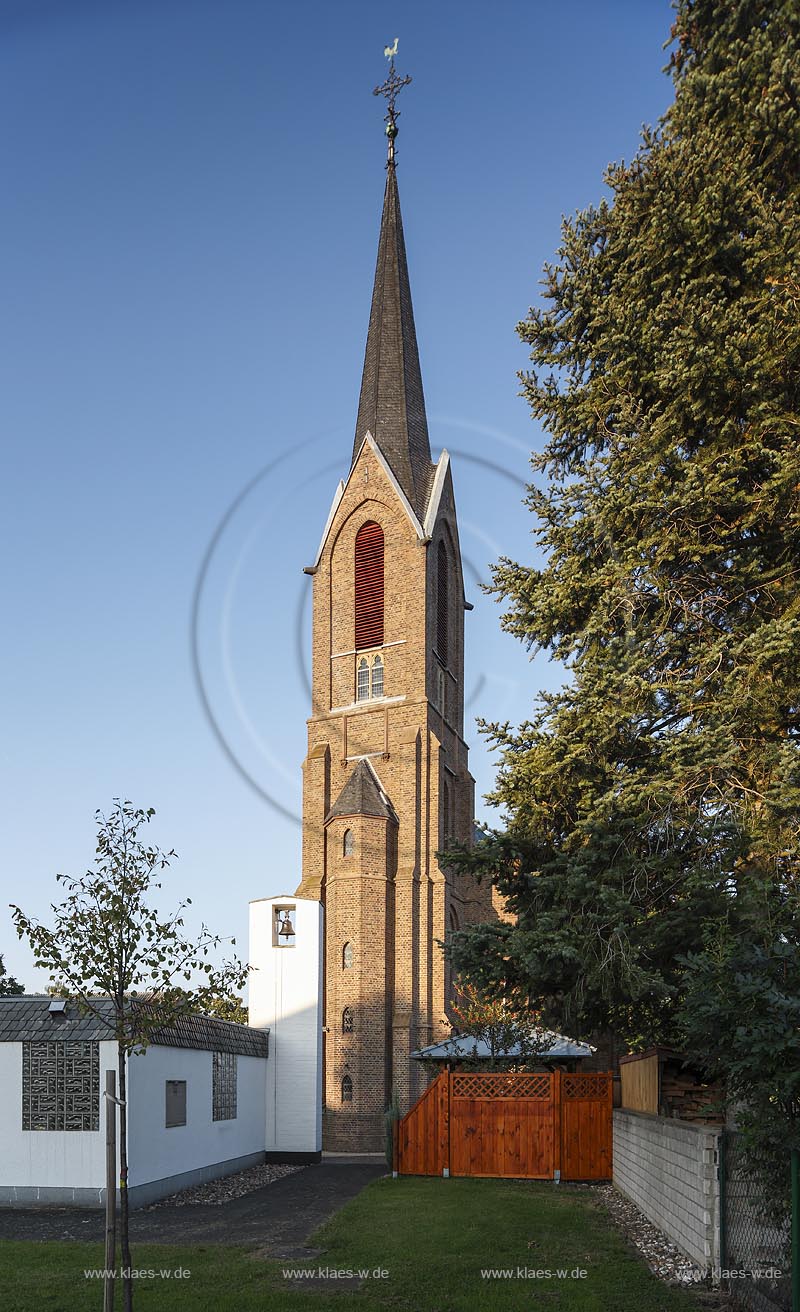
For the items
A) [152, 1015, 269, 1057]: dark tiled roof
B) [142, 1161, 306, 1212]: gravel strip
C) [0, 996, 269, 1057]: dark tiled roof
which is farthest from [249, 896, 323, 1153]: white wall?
[0, 996, 269, 1057]: dark tiled roof

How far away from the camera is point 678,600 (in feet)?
51.7

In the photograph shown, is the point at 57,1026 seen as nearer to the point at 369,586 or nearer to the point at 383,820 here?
the point at 383,820

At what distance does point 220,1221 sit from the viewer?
53.0ft

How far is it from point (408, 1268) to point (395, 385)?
4003cm

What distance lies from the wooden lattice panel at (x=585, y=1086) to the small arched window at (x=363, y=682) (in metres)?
22.6

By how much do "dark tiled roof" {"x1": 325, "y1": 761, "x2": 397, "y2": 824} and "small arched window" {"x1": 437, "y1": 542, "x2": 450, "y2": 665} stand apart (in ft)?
20.5

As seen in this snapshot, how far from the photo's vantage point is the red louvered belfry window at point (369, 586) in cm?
4347

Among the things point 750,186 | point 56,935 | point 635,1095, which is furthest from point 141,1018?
point 750,186

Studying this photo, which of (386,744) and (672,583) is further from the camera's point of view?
(386,744)

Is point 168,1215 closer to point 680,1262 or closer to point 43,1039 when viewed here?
point 43,1039

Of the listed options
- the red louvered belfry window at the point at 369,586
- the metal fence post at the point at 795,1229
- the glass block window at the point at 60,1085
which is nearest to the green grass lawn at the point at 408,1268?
the metal fence post at the point at 795,1229

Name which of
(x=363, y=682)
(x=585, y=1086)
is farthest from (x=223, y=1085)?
(x=363, y=682)

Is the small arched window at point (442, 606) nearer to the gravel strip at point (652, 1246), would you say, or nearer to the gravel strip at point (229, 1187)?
the gravel strip at point (229, 1187)

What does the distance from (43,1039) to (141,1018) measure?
9.68 metres
